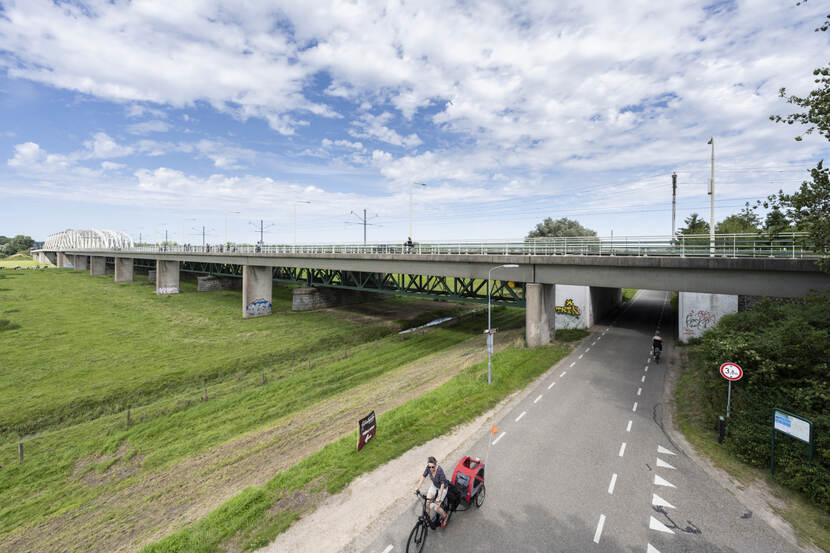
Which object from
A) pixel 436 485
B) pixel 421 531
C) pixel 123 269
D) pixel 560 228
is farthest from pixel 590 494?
pixel 123 269

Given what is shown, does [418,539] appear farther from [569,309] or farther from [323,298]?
[323,298]

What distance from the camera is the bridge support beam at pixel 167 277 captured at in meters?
66.5

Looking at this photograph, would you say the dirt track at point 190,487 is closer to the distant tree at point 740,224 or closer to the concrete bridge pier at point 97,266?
the distant tree at point 740,224

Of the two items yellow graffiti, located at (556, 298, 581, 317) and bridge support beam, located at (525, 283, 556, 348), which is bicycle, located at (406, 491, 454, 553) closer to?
bridge support beam, located at (525, 283, 556, 348)

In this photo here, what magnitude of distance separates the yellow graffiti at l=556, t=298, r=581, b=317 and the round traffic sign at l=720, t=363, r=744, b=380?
20.4 metres

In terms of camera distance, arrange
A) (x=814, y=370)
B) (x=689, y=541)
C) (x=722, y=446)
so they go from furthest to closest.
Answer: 1. (x=722, y=446)
2. (x=814, y=370)
3. (x=689, y=541)

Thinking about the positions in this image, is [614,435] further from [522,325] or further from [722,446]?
[522,325]

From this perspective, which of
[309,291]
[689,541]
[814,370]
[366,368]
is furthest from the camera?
[309,291]

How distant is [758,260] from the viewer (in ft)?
60.1

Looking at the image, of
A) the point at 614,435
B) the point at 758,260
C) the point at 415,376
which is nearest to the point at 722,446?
the point at 614,435

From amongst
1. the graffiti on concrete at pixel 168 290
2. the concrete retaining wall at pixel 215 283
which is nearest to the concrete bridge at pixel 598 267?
the concrete retaining wall at pixel 215 283

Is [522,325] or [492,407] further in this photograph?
[522,325]

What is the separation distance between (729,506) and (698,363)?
15.5 meters

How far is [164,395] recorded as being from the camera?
22203 millimetres
